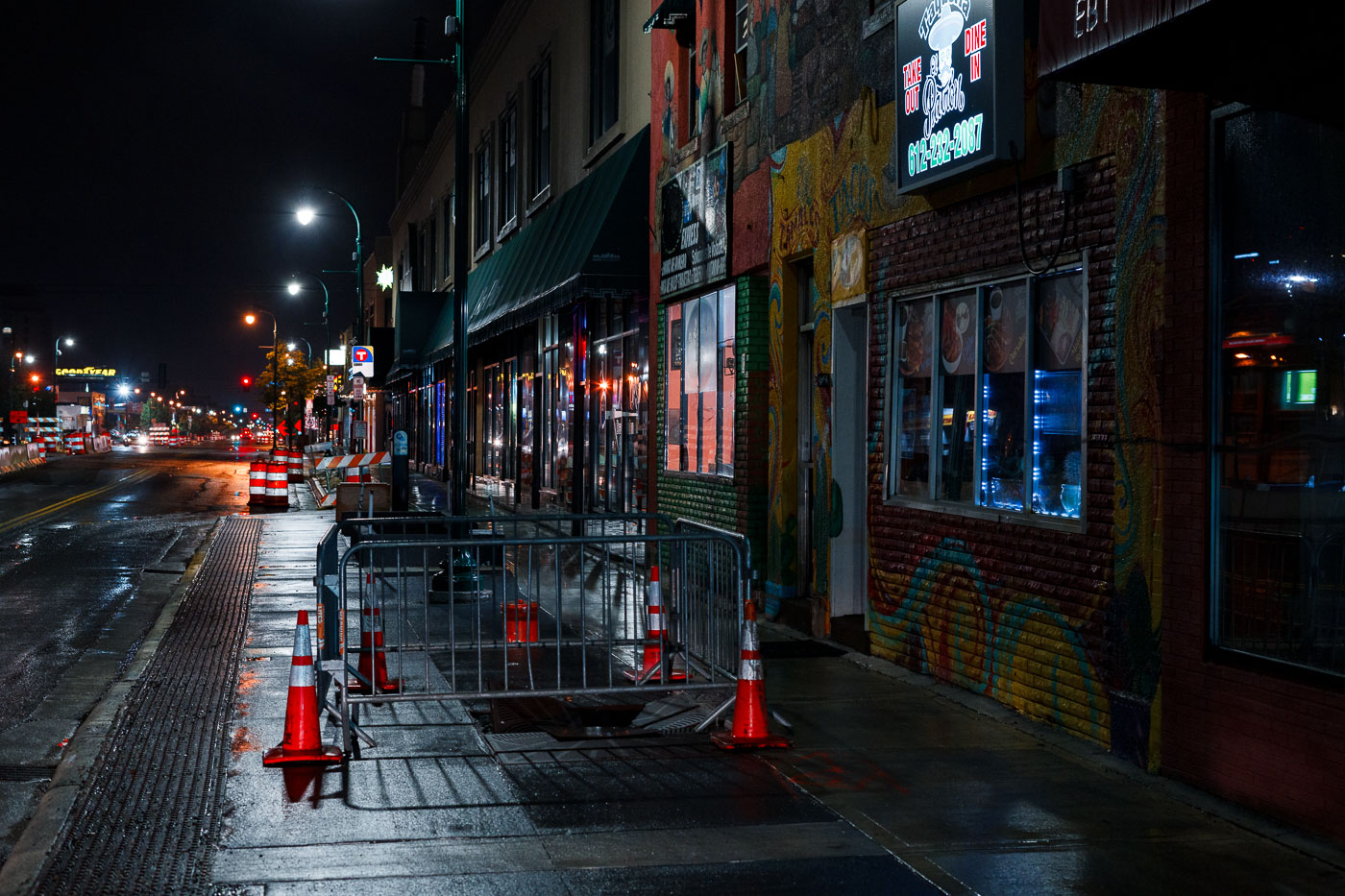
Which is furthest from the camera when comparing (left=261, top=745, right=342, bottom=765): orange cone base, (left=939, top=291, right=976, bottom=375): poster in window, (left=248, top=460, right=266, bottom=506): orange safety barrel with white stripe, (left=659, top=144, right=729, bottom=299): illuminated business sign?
(left=248, top=460, right=266, bottom=506): orange safety barrel with white stripe

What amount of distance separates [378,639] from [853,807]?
373 cm

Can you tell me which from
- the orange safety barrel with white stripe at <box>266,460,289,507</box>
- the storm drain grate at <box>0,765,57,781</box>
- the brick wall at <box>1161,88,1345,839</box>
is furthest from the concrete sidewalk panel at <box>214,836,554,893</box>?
the orange safety barrel with white stripe at <box>266,460,289,507</box>

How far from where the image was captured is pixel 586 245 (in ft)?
57.4

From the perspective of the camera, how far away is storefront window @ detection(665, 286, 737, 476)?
14.2 m

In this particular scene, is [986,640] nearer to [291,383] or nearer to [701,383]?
[701,383]

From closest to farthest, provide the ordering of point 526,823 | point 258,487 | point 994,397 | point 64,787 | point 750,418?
point 526,823 → point 64,787 → point 994,397 → point 750,418 → point 258,487

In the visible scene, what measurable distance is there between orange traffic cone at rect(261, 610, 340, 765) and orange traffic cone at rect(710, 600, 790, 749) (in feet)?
7.10

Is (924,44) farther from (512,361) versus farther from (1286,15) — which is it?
(512,361)

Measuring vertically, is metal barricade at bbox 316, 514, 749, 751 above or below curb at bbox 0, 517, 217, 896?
above

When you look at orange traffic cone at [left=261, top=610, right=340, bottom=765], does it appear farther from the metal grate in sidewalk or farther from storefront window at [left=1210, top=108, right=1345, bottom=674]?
storefront window at [left=1210, top=108, right=1345, bottom=674]

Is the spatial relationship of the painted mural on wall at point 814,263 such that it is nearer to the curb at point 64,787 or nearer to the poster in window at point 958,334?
the poster in window at point 958,334

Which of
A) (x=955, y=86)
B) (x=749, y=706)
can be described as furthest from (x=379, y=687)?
(x=955, y=86)

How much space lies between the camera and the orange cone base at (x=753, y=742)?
25.2 ft

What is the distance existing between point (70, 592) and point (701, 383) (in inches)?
280
